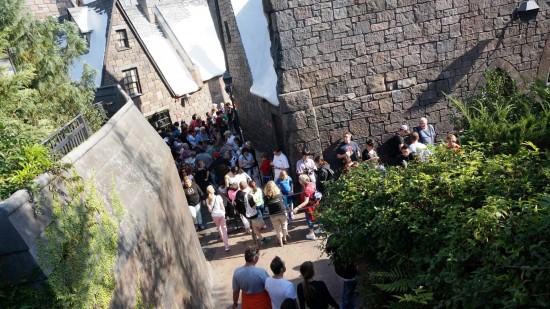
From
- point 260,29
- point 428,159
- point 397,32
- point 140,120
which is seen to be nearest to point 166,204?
point 140,120

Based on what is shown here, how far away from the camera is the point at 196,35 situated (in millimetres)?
29031

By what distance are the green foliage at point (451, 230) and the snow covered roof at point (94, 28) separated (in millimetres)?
19585

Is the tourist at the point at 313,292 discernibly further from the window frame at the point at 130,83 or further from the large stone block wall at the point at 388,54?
the window frame at the point at 130,83

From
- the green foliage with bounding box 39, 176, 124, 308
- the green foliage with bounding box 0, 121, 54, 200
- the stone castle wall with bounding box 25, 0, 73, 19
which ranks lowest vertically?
the green foliage with bounding box 39, 176, 124, 308

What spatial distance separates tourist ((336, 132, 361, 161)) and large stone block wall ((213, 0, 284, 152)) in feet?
10.5

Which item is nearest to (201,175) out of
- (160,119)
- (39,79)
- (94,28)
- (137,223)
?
(39,79)

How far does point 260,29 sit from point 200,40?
16.5 metres

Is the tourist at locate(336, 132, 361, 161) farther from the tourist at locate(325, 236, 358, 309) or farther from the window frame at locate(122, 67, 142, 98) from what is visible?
the window frame at locate(122, 67, 142, 98)

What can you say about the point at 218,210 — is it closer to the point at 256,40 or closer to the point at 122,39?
the point at 256,40

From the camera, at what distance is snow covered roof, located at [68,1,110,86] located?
22427mm

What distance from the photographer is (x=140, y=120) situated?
283 inches

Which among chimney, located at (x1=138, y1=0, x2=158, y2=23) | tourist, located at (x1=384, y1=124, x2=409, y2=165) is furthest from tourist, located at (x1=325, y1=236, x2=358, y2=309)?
chimney, located at (x1=138, y1=0, x2=158, y2=23)

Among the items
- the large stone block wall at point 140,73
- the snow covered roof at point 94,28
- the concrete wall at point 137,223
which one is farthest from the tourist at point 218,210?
the large stone block wall at point 140,73

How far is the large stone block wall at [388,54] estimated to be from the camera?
9680 mm
